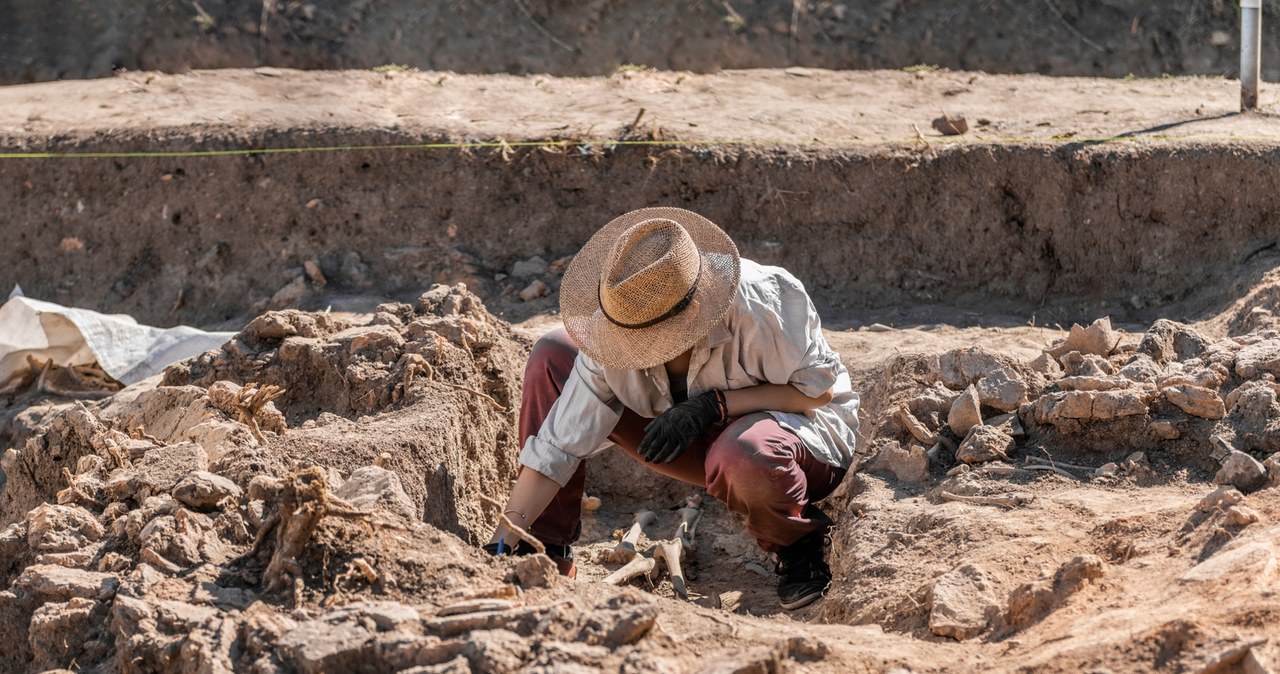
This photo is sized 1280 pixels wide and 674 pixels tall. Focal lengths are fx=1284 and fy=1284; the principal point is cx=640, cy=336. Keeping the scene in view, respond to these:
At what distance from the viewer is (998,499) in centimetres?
370

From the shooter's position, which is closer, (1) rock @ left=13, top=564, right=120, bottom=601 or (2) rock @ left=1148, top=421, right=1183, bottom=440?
(1) rock @ left=13, top=564, right=120, bottom=601

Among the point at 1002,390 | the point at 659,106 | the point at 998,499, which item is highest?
the point at 659,106

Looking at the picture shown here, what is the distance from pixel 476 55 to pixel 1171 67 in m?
6.03

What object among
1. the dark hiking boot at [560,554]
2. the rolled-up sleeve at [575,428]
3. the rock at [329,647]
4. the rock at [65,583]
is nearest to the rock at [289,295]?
the dark hiking boot at [560,554]

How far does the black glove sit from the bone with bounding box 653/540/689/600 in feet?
2.26

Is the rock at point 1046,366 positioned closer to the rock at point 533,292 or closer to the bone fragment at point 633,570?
the bone fragment at point 633,570

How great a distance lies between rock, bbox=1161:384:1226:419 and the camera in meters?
3.79

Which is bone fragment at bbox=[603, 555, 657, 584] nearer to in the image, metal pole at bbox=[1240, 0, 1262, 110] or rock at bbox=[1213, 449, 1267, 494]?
rock at bbox=[1213, 449, 1267, 494]

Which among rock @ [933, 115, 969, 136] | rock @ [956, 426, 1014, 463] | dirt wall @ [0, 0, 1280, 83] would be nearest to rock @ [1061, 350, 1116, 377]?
rock @ [956, 426, 1014, 463]

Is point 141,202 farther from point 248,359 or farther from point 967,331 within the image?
point 967,331

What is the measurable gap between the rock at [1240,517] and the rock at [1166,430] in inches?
34.3

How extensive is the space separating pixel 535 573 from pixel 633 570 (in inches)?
51.3

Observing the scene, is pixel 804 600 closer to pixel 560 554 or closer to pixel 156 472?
pixel 560 554

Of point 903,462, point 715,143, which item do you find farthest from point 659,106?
point 903,462
